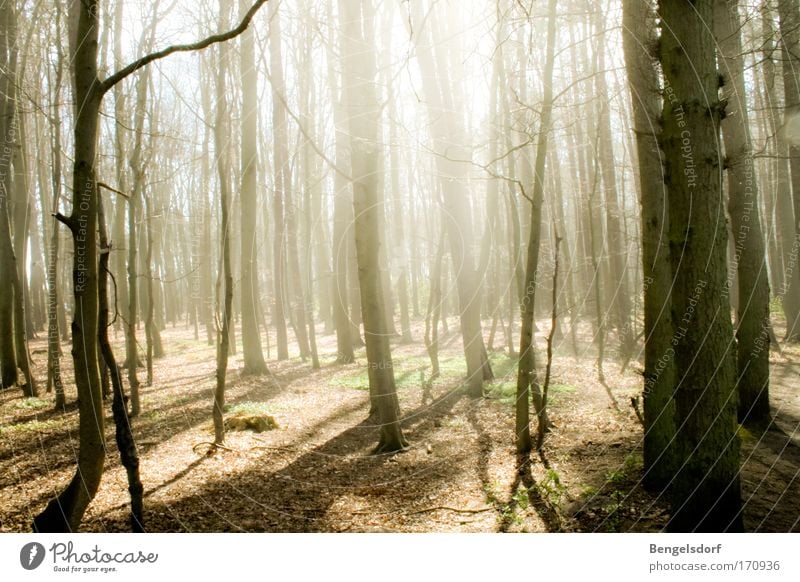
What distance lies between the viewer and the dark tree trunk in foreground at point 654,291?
193 inches

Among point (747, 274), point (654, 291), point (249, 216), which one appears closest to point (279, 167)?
point (249, 216)

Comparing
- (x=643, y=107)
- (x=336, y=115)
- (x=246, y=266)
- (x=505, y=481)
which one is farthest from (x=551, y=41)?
(x=246, y=266)

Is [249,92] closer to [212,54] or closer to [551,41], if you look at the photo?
[212,54]

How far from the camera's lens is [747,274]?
22.9 ft

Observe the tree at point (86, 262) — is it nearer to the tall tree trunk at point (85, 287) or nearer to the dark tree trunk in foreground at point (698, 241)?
the tall tree trunk at point (85, 287)

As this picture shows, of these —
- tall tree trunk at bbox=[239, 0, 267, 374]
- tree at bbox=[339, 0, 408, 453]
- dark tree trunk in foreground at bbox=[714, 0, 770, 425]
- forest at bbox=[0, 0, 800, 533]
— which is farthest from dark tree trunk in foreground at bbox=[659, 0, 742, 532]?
tall tree trunk at bbox=[239, 0, 267, 374]

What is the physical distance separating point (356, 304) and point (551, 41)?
44.7ft

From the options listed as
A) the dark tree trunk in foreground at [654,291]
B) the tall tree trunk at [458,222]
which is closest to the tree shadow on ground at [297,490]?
the dark tree trunk in foreground at [654,291]

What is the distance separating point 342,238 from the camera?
16.8 m

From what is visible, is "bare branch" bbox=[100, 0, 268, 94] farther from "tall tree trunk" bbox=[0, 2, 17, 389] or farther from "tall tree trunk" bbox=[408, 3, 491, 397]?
"tall tree trunk" bbox=[0, 2, 17, 389]

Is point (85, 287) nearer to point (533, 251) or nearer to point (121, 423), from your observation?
point (121, 423)

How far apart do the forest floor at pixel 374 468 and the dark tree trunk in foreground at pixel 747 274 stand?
0.47 meters

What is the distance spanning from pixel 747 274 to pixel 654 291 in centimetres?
307
